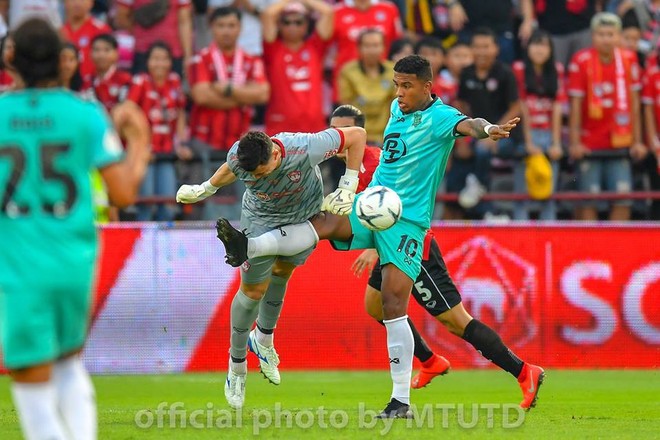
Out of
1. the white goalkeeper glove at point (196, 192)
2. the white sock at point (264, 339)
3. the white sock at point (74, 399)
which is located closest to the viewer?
the white sock at point (74, 399)

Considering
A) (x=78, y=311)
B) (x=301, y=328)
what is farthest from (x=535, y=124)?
(x=78, y=311)

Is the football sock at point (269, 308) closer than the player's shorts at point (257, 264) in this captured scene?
No

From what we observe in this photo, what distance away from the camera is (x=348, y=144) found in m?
9.51

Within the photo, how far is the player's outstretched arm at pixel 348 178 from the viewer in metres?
9.18

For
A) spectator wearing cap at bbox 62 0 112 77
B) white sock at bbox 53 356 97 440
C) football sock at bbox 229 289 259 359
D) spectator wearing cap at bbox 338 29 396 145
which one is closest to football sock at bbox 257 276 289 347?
football sock at bbox 229 289 259 359

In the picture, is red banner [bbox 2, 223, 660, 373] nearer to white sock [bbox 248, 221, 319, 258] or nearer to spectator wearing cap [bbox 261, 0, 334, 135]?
spectator wearing cap [bbox 261, 0, 334, 135]

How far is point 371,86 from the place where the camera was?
15.2 metres

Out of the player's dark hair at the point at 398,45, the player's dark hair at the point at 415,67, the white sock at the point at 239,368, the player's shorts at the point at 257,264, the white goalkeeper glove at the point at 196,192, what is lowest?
the white sock at the point at 239,368

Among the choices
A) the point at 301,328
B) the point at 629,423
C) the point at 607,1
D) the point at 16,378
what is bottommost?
the point at 301,328

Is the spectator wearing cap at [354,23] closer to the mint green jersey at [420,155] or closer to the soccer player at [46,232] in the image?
the mint green jersey at [420,155]

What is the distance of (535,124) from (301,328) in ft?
14.6

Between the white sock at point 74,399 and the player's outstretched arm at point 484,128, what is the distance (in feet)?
12.6

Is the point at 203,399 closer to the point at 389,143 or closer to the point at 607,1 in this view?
the point at 389,143

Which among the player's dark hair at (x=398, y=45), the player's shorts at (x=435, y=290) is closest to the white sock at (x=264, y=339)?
the player's shorts at (x=435, y=290)
